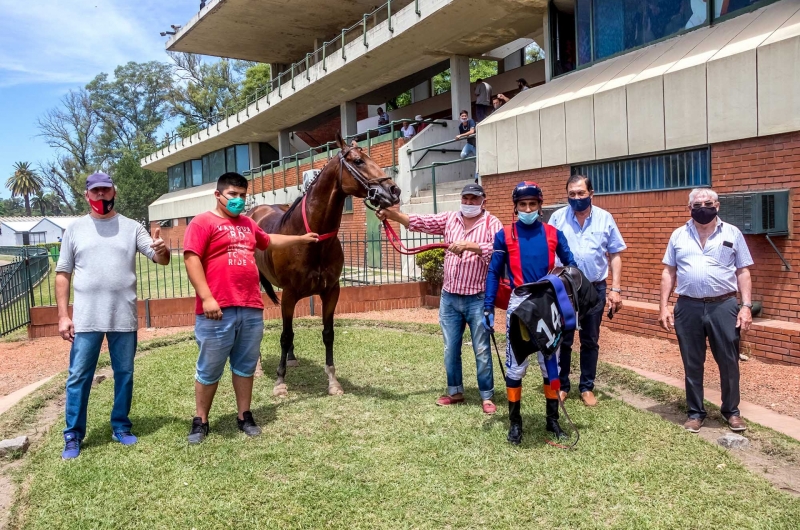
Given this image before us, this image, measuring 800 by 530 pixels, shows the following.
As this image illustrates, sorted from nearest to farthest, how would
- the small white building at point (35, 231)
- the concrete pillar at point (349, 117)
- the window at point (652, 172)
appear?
the window at point (652, 172)
the concrete pillar at point (349, 117)
the small white building at point (35, 231)

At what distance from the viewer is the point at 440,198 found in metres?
15.5

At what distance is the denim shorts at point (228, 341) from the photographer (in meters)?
4.52

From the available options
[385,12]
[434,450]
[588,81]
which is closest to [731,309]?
[434,450]

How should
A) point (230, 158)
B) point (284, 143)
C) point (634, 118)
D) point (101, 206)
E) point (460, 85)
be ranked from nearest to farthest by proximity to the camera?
point (101, 206), point (634, 118), point (460, 85), point (284, 143), point (230, 158)

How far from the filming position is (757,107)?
7145 millimetres

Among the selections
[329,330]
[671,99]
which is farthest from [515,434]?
[671,99]

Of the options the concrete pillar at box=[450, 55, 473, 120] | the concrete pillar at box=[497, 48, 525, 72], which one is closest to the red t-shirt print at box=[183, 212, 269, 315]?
the concrete pillar at box=[450, 55, 473, 120]

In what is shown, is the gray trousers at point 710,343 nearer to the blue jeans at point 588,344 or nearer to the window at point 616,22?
the blue jeans at point 588,344

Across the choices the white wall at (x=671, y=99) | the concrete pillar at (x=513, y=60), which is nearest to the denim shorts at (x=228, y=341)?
the white wall at (x=671, y=99)

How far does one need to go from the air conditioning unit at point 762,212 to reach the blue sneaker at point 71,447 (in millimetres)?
7300

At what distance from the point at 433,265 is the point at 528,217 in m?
7.14

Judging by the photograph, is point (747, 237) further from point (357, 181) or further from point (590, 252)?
point (357, 181)

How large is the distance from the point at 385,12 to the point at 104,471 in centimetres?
1929

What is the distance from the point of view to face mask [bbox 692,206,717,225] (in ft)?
14.9
